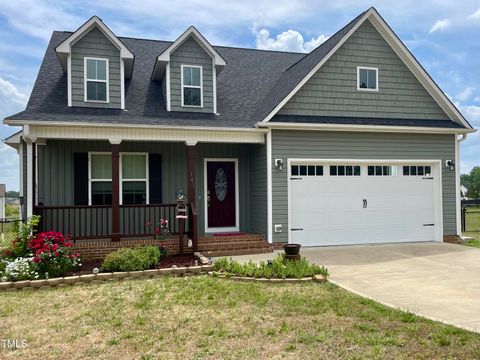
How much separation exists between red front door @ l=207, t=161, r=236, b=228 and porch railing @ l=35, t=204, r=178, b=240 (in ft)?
4.28

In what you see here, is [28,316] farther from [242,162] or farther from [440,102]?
[440,102]

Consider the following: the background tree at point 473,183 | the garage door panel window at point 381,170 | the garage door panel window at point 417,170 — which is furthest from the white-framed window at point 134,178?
the background tree at point 473,183

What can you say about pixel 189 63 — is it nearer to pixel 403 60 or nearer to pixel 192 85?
pixel 192 85

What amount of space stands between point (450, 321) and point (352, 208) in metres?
→ 6.76

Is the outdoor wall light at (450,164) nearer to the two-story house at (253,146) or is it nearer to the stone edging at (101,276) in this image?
the two-story house at (253,146)

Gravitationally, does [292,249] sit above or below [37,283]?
above

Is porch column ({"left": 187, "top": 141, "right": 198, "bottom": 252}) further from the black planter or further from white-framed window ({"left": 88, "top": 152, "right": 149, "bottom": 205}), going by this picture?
the black planter

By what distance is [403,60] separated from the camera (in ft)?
40.0

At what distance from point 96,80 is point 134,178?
2.88 metres

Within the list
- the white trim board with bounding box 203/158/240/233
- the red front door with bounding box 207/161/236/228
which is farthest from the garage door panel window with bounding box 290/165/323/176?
the red front door with bounding box 207/161/236/228

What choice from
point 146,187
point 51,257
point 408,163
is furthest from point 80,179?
point 408,163

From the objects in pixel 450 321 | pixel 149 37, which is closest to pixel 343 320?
pixel 450 321

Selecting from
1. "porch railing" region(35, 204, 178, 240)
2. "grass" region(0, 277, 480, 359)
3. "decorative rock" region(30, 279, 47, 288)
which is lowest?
"grass" region(0, 277, 480, 359)

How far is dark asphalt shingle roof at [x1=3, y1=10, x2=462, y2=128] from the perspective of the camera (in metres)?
10.5
